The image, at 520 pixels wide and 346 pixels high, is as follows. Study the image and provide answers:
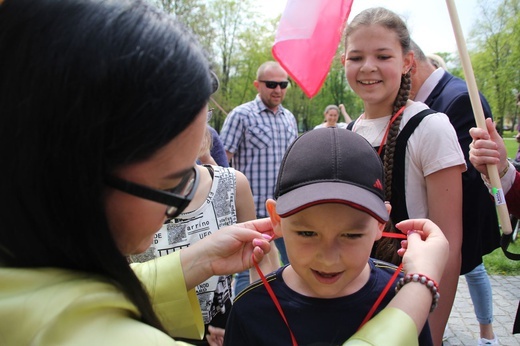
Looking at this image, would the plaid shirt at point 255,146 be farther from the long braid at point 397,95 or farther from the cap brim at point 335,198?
the cap brim at point 335,198

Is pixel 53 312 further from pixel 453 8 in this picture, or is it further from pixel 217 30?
pixel 217 30

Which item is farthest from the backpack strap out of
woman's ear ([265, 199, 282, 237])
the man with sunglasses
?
the man with sunglasses

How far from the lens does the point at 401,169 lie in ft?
7.14

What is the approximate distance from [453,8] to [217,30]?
1268 inches

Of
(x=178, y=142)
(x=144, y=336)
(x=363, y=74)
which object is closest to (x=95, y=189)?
(x=178, y=142)

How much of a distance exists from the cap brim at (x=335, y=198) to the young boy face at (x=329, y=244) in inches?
2.5

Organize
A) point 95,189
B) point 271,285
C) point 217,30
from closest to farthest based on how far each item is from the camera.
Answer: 1. point 95,189
2. point 271,285
3. point 217,30

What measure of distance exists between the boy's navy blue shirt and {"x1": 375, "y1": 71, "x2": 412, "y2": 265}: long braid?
1.49 ft

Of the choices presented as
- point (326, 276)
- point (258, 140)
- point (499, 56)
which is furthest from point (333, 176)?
point (499, 56)

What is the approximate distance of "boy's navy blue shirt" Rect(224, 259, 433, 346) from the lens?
1424 millimetres

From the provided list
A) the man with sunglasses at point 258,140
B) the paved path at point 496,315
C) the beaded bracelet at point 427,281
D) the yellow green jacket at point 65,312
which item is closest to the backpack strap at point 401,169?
the beaded bracelet at point 427,281

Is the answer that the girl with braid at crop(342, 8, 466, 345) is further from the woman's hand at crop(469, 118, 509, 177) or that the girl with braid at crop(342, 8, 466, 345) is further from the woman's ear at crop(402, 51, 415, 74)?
the woman's hand at crop(469, 118, 509, 177)

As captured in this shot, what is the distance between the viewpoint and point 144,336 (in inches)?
32.1

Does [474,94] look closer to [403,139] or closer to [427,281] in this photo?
[403,139]
